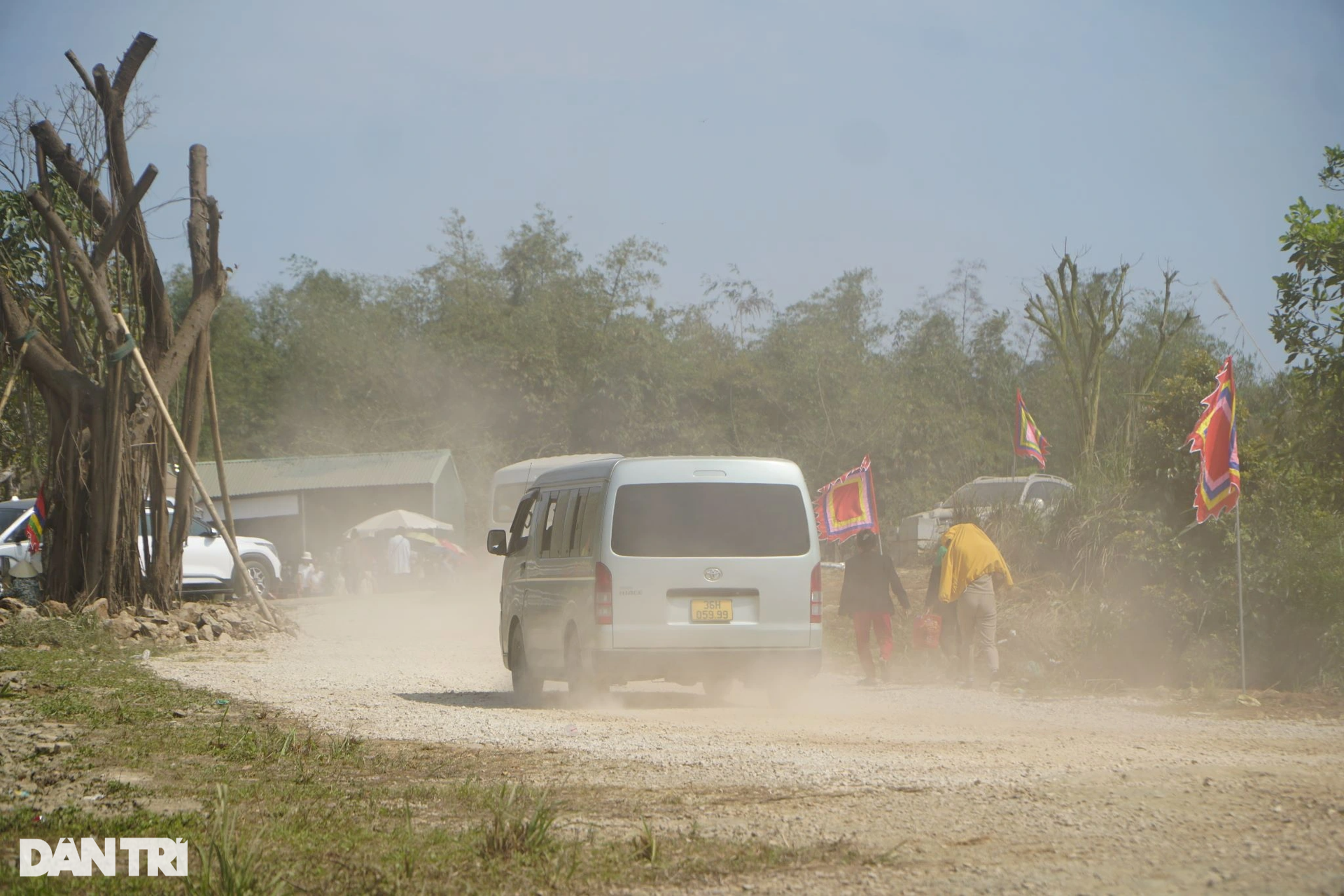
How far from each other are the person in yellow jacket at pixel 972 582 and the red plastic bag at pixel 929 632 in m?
0.65

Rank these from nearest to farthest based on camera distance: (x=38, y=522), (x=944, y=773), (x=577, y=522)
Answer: (x=944, y=773) < (x=577, y=522) < (x=38, y=522)

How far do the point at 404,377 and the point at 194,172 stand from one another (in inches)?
1606

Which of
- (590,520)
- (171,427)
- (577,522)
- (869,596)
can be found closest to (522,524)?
(577,522)

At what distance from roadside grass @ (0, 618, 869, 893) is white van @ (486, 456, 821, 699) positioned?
248 cm

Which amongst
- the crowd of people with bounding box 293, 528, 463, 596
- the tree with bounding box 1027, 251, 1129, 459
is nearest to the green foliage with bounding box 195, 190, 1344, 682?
the tree with bounding box 1027, 251, 1129, 459

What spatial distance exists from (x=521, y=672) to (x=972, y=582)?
4.43 metres

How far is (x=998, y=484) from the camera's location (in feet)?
84.8

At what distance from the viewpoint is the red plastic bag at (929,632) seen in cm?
1371

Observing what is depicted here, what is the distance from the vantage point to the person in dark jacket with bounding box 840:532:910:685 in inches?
524

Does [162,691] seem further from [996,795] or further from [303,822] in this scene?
[996,795]

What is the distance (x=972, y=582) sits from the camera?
12.7 meters

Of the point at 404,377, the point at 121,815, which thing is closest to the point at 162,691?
the point at 121,815

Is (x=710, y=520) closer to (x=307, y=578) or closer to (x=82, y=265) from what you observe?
(x=82, y=265)

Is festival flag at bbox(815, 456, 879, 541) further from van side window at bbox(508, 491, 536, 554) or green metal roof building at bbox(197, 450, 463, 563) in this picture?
green metal roof building at bbox(197, 450, 463, 563)
